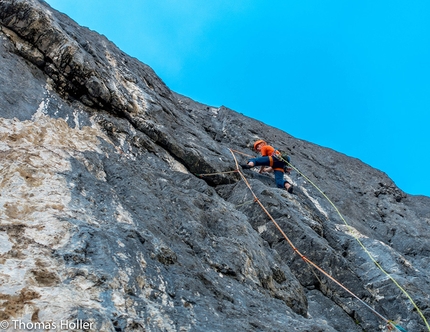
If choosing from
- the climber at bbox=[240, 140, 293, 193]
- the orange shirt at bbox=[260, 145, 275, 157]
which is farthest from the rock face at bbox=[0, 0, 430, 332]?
the orange shirt at bbox=[260, 145, 275, 157]

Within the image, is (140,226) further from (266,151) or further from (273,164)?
(266,151)

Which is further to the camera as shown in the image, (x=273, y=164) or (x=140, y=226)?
(x=273, y=164)

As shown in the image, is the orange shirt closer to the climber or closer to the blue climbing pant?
the climber

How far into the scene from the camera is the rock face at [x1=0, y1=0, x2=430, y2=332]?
3.62 meters

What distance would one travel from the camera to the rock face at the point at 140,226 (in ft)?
11.9

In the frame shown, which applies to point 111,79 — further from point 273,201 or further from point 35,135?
point 273,201

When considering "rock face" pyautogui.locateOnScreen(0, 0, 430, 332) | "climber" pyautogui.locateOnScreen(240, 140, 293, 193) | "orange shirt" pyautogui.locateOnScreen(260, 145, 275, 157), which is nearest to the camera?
"rock face" pyautogui.locateOnScreen(0, 0, 430, 332)

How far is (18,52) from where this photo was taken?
770cm

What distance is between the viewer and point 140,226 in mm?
5113

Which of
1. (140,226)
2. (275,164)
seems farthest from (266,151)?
(140,226)

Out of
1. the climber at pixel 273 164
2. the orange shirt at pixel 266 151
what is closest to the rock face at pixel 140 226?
the climber at pixel 273 164

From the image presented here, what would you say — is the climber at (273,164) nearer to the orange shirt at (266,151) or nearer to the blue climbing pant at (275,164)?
the blue climbing pant at (275,164)

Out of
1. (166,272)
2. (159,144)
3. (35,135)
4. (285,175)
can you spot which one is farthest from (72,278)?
(285,175)

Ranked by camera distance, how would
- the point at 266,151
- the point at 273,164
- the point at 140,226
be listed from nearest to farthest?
the point at 140,226 → the point at 273,164 → the point at 266,151
